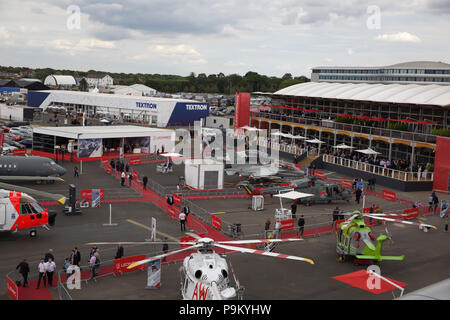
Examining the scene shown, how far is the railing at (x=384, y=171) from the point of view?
4100 cm

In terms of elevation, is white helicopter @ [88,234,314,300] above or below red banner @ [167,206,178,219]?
above

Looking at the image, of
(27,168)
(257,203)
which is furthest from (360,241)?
(27,168)

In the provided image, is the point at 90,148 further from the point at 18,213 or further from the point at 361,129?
the point at 361,129

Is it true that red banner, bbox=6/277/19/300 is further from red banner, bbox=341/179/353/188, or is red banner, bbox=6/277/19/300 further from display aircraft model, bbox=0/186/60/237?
red banner, bbox=341/179/353/188

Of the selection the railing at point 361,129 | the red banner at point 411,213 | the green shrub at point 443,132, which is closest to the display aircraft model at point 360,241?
the red banner at point 411,213

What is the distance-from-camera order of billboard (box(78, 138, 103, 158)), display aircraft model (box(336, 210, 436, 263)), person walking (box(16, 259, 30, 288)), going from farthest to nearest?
billboard (box(78, 138, 103, 158))
display aircraft model (box(336, 210, 436, 263))
person walking (box(16, 259, 30, 288))

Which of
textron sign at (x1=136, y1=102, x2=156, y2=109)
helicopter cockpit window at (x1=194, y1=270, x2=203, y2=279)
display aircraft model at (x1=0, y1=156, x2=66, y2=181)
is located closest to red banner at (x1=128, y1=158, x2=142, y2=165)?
display aircraft model at (x1=0, y1=156, x2=66, y2=181)

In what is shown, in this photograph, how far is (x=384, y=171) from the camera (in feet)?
141

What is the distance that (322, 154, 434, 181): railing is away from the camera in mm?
41000

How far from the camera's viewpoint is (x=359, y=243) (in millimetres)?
20812

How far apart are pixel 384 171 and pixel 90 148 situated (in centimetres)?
2800

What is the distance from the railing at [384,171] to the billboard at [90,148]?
23.5 meters

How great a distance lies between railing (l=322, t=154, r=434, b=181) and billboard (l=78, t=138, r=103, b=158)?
2350cm
